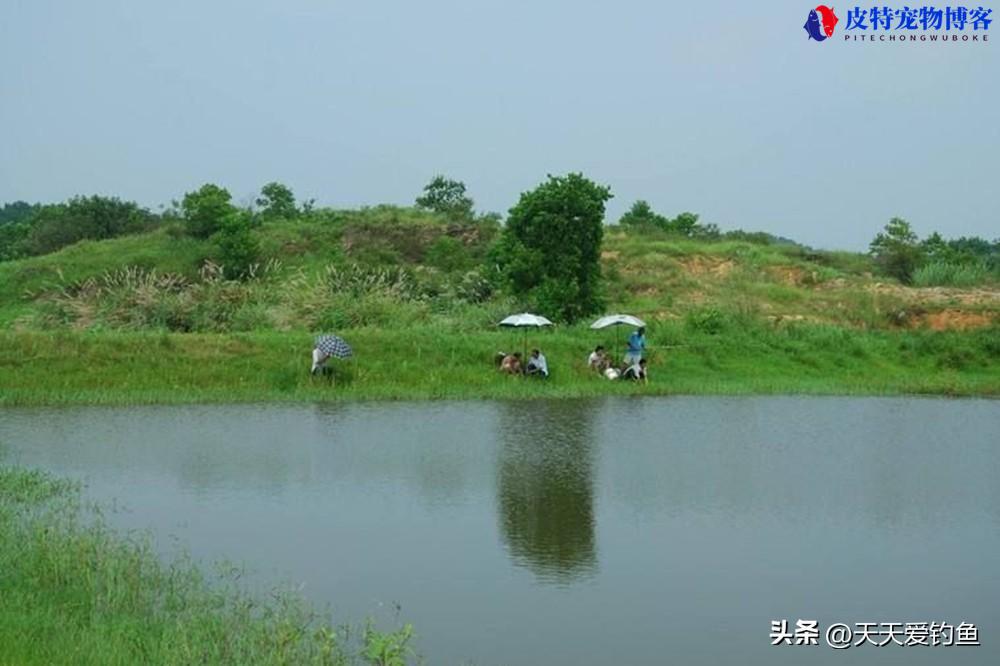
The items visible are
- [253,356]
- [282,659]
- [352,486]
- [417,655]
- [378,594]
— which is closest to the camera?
[282,659]

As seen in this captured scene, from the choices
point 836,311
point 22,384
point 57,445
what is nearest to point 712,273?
point 836,311

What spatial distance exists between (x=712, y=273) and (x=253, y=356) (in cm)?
2138

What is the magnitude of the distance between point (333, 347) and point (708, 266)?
2175cm

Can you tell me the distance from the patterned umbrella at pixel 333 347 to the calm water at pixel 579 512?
1.65 meters

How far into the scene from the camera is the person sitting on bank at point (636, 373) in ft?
72.8

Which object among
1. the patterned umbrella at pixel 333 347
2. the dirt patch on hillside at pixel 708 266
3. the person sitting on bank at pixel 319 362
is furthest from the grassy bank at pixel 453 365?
the dirt patch on hillside at pixel 708 266

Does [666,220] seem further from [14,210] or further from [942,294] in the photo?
[14,210]

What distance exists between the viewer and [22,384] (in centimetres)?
1988

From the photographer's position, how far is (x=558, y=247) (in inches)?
1093

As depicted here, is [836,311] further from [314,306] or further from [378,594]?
[378,594]

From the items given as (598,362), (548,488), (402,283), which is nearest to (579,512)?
(548,488)

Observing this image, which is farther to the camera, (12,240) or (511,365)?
(12,240)

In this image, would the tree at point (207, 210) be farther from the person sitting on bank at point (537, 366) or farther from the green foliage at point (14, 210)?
the green foliage at point (14, 210)

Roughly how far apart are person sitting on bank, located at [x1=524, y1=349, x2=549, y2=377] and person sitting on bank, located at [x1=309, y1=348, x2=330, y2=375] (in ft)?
13.5
